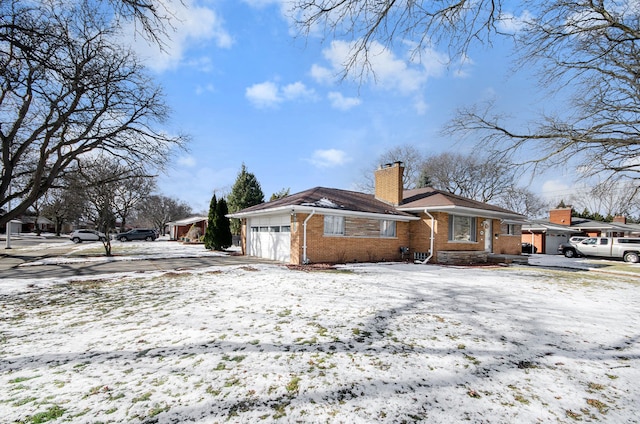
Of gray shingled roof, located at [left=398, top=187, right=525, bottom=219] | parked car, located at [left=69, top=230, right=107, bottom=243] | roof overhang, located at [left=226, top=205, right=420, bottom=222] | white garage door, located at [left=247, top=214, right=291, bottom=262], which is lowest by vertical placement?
parked car, located at [left=69, top=230, right=107, bottom=243]

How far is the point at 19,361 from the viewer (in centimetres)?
374

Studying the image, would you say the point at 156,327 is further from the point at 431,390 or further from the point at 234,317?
the point at 431,390

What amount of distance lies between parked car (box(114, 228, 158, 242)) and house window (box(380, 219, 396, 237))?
33.0 metres

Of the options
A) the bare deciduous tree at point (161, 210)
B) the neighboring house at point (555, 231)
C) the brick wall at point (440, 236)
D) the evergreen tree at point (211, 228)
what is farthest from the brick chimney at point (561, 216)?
the bare deciduous tree at point (161, 210)

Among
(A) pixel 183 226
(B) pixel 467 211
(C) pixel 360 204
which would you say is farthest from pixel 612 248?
(A) pixel 183 226

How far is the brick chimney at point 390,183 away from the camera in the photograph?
57.7 ft

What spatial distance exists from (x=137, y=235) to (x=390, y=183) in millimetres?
32531

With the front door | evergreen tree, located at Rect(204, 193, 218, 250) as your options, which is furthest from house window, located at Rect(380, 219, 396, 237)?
evergreen tree, located at Rect(204, 193, 218, 250)

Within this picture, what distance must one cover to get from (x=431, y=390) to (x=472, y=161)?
35.7m

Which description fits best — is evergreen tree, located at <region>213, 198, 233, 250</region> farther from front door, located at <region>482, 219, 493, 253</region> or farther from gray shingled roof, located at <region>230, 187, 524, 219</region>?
front door, located at <region>482, 219, 493, 253</region>

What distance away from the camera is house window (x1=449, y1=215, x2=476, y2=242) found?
16.1 metres

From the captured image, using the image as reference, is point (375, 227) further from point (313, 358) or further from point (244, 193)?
point (244, 193)

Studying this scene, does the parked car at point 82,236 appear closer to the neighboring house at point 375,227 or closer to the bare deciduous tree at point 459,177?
the neighboring house at point 375,227

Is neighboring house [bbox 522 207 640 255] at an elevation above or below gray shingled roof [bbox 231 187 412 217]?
below
